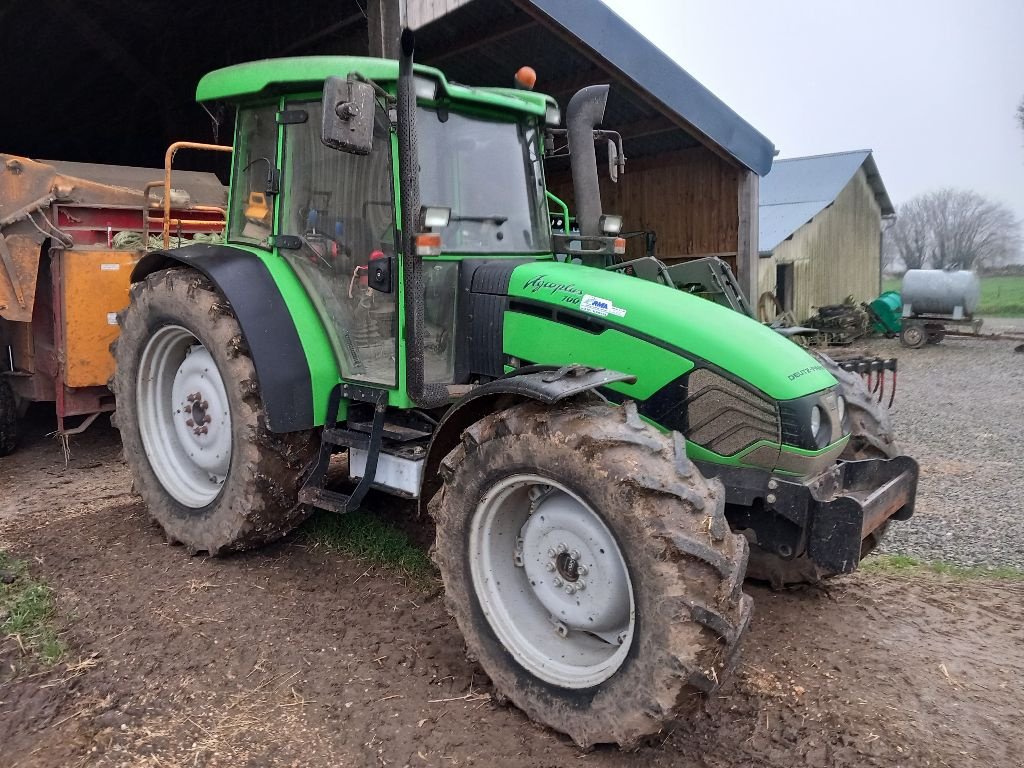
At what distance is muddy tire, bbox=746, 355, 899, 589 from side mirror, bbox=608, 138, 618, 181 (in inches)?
→ 58.6

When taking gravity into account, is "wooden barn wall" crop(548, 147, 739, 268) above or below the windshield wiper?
above

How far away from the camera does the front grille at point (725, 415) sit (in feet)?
10.5

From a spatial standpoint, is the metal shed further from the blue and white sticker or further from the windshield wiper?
the blue and white sticker

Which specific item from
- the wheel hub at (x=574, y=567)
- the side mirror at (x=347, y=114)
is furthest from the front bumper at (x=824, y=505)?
the side mirror at (x=347, y=114)

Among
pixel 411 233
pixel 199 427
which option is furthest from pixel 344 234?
pixel 199 427

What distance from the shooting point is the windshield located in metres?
3.63

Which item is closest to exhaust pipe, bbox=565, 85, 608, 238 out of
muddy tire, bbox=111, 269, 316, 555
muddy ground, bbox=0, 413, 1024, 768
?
muddy tire, bbox=111, 269, 316, 555

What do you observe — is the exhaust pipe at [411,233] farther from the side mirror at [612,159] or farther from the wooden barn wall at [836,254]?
the wooden barn wall at [836,254]

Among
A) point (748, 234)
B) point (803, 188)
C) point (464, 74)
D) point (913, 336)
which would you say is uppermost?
point (803, 188)

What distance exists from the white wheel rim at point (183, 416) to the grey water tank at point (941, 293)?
1566 cm

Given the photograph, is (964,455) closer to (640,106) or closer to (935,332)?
(640,106)

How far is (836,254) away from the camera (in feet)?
69.4

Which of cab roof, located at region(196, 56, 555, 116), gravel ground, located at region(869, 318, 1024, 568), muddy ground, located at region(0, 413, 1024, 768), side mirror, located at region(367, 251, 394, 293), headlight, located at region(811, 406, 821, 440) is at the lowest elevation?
muddy ground, located at region(0, 413, 1024, 768)

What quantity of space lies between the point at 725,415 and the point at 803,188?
782 inches
